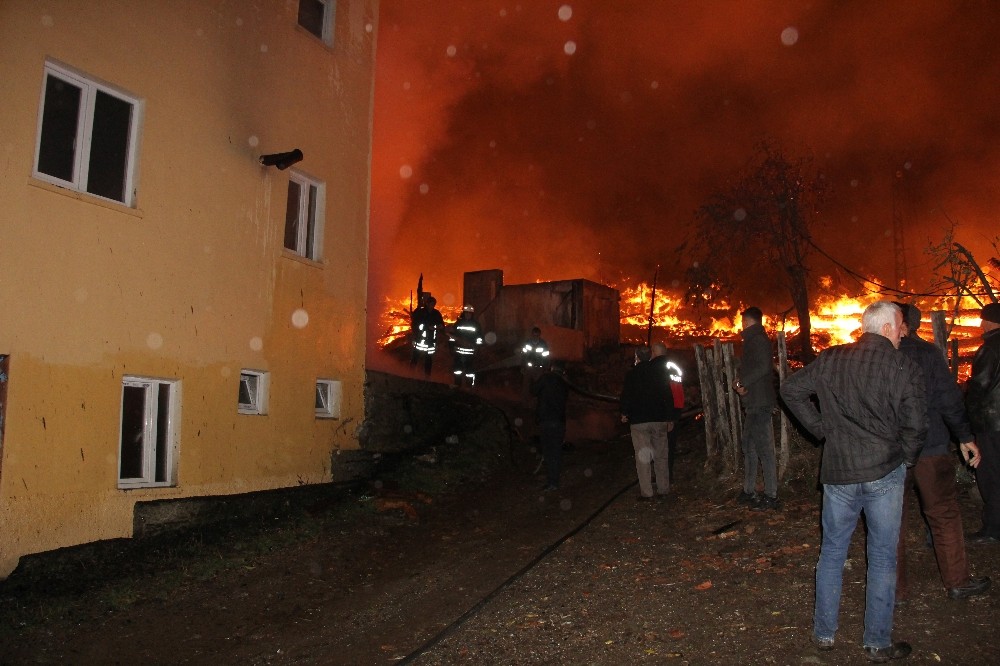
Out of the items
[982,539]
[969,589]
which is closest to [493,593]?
[969,589]

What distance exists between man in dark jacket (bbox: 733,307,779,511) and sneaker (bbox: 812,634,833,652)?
10.5ft

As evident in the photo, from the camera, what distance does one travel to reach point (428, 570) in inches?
286

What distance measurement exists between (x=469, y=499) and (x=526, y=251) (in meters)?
42.2

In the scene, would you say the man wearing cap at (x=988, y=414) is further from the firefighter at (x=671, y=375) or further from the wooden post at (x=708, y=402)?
the wooden post at (x=708, y=402)

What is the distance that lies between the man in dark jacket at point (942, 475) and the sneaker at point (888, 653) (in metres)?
0.81

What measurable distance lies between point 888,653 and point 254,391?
7.59m

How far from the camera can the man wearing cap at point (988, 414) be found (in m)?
5.71

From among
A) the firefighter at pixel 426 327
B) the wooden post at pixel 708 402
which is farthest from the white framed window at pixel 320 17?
the wooden post at pixel 708 402

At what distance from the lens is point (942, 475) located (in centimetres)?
499

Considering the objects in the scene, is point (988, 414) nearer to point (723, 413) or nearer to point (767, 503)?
point (767, 503)

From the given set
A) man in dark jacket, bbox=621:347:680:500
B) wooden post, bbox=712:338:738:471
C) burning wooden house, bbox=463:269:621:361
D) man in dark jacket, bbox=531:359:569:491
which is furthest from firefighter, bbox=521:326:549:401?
burning wooden house, bbox=463:269:621:361

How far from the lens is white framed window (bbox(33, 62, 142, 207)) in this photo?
23.3 feet

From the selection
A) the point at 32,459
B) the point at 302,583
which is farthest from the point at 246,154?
the point at 302,583

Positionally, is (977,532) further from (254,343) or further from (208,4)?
(208,4)
